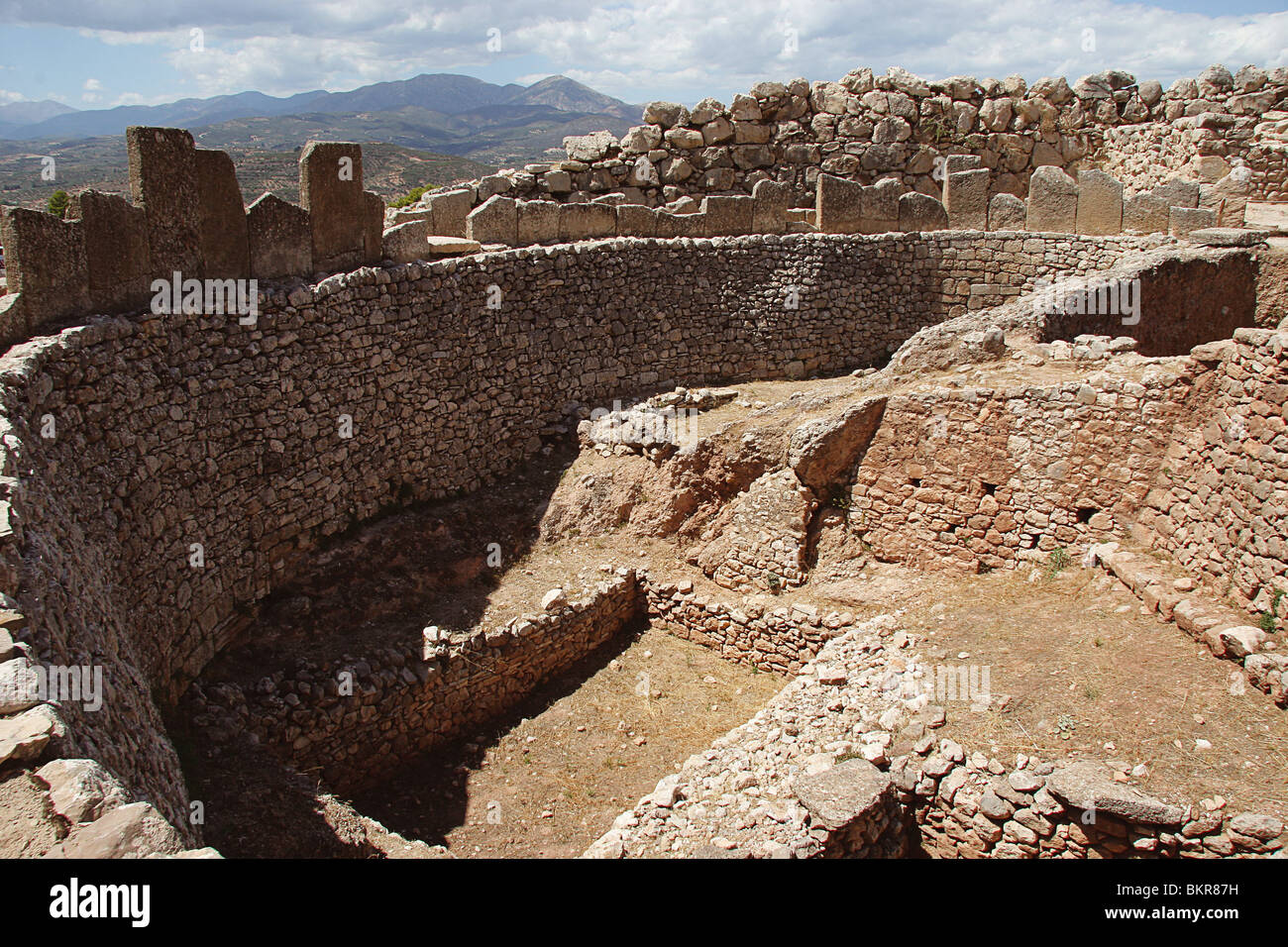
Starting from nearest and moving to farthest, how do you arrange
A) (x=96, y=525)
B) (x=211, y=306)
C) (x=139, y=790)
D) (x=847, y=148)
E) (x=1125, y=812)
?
1. (x=139, y=790)
2. (x=1125, y=812)
3. (x=96, y=525)
4. (x=211, y=306)
5. (x=847, y=148)

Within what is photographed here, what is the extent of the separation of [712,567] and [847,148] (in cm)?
837

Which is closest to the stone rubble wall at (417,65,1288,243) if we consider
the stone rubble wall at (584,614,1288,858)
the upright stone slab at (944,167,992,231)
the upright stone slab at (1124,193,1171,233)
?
the upright stone slab at (944,167,992,231)

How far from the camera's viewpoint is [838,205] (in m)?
14.2

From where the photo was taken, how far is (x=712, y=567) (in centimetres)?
1091

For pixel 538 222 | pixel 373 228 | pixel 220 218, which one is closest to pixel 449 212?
pixel 538 222

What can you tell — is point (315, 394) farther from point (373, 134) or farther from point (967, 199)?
point (373, 134)

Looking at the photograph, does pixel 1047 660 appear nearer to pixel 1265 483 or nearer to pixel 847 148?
pixel 1265 483

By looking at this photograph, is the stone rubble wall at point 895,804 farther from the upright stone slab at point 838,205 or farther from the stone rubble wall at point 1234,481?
the upright stone slab at point 838,205

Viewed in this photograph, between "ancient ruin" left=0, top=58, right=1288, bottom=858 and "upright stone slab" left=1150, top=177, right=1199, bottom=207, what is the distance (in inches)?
2.3

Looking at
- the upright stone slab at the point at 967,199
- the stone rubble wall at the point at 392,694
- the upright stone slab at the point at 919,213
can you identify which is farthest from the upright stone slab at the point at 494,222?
the upright stone slab at the point at 967,199

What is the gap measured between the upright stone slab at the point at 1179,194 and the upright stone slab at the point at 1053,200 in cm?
108

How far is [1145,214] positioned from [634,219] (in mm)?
7137

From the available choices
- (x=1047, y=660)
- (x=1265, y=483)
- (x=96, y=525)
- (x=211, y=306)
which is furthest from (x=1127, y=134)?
(x=96, y=525)

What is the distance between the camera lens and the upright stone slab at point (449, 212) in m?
12.0
